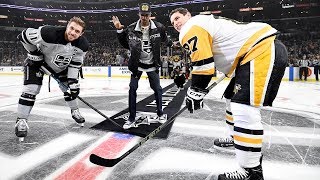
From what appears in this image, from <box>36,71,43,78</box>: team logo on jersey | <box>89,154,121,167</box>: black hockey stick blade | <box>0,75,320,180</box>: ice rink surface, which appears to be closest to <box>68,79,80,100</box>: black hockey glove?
<box>36,71,43,78</box>: team logo on jersey

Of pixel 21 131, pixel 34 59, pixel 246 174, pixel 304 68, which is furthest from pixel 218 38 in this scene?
pixel 304 68

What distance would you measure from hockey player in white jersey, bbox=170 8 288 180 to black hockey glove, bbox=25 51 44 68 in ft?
6.47

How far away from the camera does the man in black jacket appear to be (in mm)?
3305

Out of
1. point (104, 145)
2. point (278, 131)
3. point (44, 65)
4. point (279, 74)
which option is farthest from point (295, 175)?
point (44, 65)

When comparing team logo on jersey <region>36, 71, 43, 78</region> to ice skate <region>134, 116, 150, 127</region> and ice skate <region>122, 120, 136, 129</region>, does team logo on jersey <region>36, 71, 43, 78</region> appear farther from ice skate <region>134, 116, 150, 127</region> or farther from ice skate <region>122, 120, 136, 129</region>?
ice skate <region>134, 116, 150, 127</region>

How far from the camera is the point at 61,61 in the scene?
3.21 metres

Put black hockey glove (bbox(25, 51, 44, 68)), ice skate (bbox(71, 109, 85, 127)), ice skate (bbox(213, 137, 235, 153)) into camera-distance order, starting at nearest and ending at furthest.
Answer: ice skate (bbox(213, 137, 235, 153))
black hockey glove (bbox(25, 51, 44, 68))
ice skate (bbox(71, 109, 85, 127))

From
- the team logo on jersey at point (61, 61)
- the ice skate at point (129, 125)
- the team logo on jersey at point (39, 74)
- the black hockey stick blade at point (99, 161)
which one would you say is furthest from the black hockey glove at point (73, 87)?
the black hockey stick blade at point (99, 161)

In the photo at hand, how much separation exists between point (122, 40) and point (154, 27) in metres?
0.47

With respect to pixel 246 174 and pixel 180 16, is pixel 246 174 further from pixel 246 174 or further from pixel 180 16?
pixel 180 16

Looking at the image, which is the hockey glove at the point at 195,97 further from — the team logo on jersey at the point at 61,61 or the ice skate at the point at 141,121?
the team logo on jersey at the point at 61,61

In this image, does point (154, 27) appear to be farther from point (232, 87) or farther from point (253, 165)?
point (253, 165)

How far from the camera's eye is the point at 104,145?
2.71m

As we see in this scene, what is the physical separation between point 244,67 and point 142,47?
1833 mm
